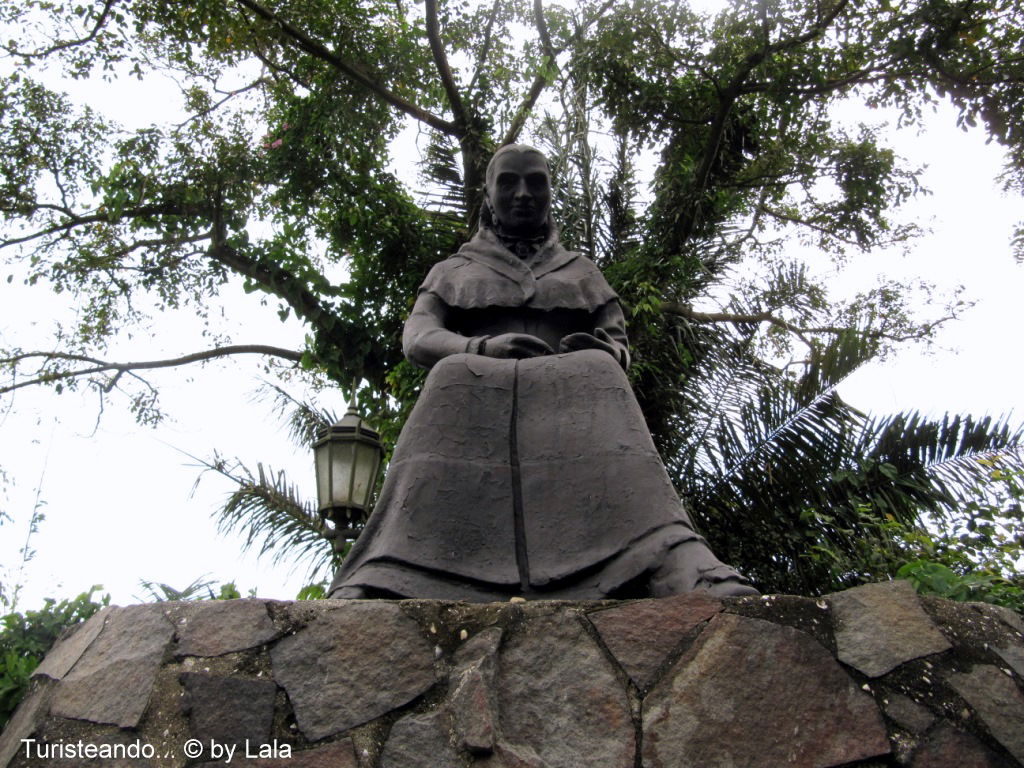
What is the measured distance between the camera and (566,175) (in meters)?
9.47

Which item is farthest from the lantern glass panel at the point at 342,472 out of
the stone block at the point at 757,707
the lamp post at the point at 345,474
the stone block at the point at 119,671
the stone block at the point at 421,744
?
the stone block at the point at 757,707

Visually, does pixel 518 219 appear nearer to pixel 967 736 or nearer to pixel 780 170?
pixel 967 736

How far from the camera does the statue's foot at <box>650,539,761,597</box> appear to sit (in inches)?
107

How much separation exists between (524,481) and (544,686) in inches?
33.5

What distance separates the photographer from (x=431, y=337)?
3.69m

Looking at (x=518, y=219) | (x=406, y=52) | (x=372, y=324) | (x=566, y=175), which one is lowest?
(x=372, y=324)

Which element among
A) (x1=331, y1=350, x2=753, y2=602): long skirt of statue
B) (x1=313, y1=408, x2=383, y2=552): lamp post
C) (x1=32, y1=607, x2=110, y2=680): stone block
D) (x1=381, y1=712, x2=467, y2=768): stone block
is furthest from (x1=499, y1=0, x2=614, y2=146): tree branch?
(x1=381, y1=712, x2=467, y2=768): stone block

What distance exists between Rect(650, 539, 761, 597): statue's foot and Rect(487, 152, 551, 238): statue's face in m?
1.66

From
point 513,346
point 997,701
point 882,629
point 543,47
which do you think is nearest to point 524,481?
point 513,346

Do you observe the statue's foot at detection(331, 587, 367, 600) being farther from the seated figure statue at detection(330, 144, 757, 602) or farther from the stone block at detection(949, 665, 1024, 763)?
the stone block at detection(949, 665, 1024, 763)

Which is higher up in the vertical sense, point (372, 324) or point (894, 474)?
point (372, 324)

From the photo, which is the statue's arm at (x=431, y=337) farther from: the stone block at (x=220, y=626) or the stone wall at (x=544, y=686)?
the stone block at (x=220, y=626)

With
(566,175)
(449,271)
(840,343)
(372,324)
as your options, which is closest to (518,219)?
(449,271)

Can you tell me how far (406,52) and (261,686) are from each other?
8.98 metres
